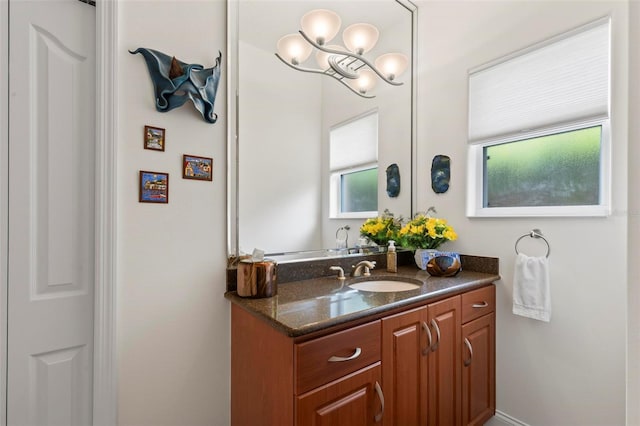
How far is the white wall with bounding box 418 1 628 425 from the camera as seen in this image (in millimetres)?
1386

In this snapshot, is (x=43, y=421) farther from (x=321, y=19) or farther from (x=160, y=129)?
(x=321, y=19)

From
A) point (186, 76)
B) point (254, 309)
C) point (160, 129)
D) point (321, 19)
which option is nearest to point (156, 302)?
point (254, 309)

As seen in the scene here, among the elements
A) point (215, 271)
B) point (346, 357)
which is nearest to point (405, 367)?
Result: point (346, 357)

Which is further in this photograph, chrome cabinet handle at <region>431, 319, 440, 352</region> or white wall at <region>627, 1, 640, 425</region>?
chrome cabinet handle at <region>431, 319, 440, 352</region>

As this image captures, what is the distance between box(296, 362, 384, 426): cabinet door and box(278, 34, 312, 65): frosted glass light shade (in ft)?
5.15

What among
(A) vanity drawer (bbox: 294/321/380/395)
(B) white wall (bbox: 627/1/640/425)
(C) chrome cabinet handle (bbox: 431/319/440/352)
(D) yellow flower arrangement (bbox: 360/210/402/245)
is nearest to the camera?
(B) white wall (bbox: 627/1/640/425)

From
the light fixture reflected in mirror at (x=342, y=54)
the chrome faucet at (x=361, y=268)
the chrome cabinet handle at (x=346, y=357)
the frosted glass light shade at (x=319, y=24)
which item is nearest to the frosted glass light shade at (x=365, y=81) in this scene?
the light fixture reflected in mirror at (x=342, y=54)

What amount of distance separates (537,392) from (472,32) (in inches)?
85.3

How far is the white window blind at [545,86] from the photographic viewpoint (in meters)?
1.43

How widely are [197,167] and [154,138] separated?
0.19 meters

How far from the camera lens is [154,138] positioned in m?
1.21

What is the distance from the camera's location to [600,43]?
4.67 ft

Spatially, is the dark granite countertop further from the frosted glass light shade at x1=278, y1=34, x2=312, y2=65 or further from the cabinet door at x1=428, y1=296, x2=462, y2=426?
the frosted glass light shade at x1=278, y1=34, x2=312, y2=65

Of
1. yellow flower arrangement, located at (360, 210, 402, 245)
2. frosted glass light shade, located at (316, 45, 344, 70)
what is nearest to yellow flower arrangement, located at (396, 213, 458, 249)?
yellow flower arrangement, located at (360, 210, 402, 245)
